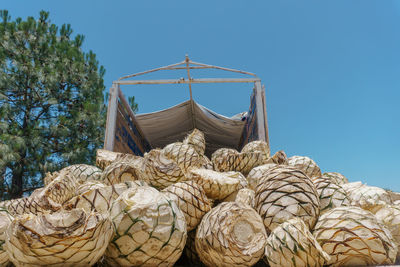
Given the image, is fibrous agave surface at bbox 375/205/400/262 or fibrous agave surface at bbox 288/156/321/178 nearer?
fibrous agave surface at bbox 375/205/400/262

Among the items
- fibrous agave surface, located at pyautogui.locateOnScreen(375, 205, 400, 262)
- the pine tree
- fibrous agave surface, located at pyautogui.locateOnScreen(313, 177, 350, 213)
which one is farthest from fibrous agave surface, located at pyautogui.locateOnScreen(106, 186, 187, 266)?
the pine tree

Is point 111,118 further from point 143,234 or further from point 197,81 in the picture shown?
point 143,234

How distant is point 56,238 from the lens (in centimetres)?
66

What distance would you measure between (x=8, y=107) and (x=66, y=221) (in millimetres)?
8080

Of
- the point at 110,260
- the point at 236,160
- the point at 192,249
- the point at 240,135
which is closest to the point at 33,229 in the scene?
the point at 110,260

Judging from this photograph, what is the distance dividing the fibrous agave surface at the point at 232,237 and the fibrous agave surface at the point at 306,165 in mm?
729

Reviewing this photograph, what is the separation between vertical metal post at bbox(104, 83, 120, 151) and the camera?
2.54m

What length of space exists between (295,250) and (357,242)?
0.20 metres

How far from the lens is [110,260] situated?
84 centimetres

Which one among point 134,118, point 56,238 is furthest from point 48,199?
point 134,118

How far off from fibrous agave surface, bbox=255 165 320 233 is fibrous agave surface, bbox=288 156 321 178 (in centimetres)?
54

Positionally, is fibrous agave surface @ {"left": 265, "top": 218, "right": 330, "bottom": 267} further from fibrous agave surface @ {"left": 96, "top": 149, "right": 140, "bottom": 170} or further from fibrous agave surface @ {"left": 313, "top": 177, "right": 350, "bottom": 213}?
fibrous agave surface @ {"left": 96, "top": 149, "right": 140, "bottom": 170}

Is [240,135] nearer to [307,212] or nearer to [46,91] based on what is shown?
[307,212]

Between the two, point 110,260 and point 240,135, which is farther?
point 240,135
